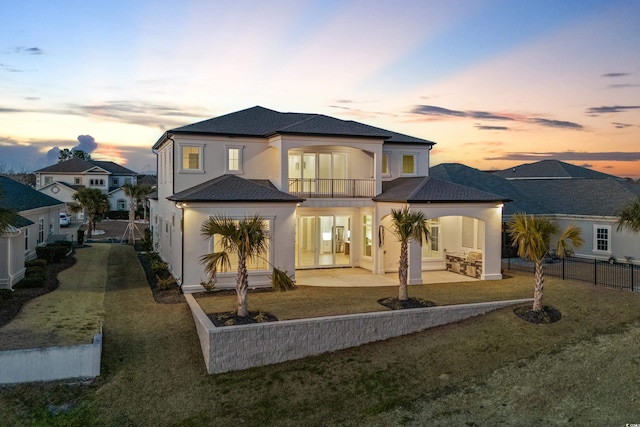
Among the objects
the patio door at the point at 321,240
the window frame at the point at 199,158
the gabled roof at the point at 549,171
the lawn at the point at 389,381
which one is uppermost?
the gabled roof at the point at 549,171

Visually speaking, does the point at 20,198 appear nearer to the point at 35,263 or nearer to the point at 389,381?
the point at 35,263

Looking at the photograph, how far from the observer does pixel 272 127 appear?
2391cm

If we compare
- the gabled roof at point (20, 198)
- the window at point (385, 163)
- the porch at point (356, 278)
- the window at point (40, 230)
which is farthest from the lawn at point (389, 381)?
the window at point (40, 230)

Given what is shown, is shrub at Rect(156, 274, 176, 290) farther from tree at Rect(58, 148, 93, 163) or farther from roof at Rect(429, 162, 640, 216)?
tree at Rect(58, 148, 93, 163)

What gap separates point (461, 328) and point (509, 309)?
226cm

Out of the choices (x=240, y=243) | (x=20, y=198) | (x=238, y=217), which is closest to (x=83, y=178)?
(x=20, y=198)

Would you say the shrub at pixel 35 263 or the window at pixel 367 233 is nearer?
the shrub at pixel 35 263

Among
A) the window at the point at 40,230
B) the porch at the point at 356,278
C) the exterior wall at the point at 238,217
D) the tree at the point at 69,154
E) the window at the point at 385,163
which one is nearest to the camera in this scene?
the exterior wall at the point at 238,217

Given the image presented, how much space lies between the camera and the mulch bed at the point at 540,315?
14953 mm

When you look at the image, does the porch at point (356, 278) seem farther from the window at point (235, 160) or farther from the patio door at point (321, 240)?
the window at point (235, 160)

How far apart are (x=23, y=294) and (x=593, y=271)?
26.1 m

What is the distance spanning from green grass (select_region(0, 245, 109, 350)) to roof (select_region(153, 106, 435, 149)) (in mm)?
7904

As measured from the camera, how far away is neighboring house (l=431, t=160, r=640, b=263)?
2638 cm

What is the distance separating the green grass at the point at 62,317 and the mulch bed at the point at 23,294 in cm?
25
